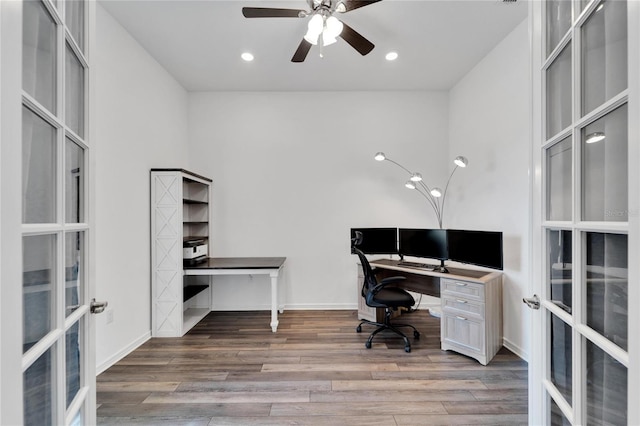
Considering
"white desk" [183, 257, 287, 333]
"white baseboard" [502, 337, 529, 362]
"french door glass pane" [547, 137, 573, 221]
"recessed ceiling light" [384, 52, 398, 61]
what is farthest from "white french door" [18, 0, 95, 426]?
"white baseboard" [502, 337, 529, 362]

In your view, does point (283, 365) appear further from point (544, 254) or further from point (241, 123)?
point (241, 123)

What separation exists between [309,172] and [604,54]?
127 inches

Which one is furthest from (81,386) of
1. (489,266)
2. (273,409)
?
(489,266)

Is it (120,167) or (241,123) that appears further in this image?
(241,123)

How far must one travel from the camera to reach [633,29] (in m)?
0.67

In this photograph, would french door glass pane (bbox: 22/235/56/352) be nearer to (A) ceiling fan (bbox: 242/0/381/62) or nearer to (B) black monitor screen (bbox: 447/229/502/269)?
(A) ceiling fan (bbox: 242/0/381/62)

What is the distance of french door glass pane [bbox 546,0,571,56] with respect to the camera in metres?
1.02

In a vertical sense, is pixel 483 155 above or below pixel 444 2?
below

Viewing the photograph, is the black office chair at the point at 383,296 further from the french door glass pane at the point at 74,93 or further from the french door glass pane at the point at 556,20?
the french door glass pane at the point at 74,93

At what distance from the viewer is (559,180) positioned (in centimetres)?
107

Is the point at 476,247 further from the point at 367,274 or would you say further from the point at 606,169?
the point at 606,169

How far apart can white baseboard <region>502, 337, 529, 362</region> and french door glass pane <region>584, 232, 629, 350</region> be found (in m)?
2.06

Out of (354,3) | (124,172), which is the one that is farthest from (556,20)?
(124,172)

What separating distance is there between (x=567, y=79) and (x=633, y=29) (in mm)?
353
